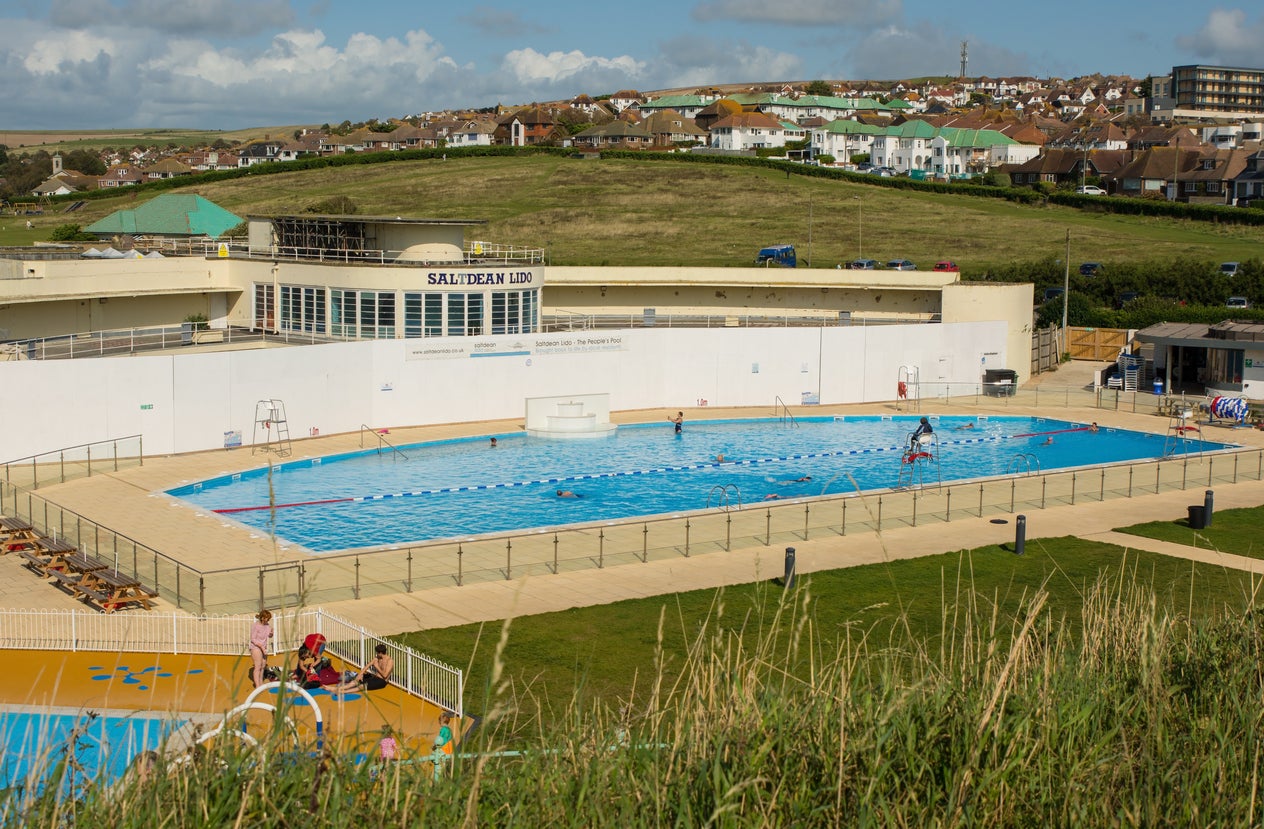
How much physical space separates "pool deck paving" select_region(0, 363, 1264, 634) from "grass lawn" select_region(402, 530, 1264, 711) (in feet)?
2.05

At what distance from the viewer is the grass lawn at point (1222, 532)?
2561cm

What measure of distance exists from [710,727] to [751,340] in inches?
1473

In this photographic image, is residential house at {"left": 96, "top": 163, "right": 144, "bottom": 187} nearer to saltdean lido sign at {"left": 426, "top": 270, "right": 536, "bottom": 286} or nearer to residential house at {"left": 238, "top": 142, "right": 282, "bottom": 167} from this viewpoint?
residential house at {"left": 238, "top": 142, "right": 282, "bottom": 167}

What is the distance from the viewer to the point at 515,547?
2383 centimetres

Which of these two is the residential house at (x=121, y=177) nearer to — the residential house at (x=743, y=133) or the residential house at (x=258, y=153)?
the residential house at (x=258, y=153)

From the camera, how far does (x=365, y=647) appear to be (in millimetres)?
18172

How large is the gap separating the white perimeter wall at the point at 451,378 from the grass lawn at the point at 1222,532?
1822 centimetres

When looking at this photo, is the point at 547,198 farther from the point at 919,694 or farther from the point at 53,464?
the point at 919,694

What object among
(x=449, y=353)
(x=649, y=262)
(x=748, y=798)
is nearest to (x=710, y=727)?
(x=748, y=798)

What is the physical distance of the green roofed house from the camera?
5825 cm

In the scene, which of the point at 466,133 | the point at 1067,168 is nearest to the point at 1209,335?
the point at 1067,168

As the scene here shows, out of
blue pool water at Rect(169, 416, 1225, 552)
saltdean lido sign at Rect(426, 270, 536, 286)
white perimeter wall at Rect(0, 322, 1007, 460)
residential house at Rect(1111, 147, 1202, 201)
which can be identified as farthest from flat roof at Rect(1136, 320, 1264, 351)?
residential house at Rect(1111, 147, 1202, 201)

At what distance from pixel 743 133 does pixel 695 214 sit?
66.9 m

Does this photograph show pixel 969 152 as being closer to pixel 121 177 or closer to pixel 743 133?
pixel 743 133
